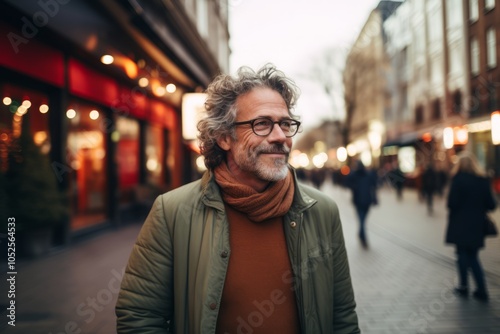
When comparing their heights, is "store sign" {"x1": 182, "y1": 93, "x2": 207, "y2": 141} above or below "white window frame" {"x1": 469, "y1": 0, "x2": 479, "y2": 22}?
below

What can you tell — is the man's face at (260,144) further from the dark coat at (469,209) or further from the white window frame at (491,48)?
the white window frame at (491,48)

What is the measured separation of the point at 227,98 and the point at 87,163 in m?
Answer: 9.13

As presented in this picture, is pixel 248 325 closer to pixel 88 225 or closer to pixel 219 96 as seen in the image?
pixel 219 96

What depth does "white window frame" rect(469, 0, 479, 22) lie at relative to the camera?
21047 millimetres

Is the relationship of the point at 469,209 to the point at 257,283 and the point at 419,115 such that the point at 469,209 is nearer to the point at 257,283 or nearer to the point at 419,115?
the point at 257,283

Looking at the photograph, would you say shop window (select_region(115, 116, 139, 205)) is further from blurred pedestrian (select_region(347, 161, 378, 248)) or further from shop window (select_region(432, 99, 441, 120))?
shop window (select_region(432, 99, 441, 120))

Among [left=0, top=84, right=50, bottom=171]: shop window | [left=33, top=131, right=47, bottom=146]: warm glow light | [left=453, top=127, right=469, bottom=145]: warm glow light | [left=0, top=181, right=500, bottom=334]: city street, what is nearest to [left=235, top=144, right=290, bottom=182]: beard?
→ [left=0, top=181, right=500, bottom=334]: city street

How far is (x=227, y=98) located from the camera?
2.14m

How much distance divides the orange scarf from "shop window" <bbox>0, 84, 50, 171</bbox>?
20.5 ft

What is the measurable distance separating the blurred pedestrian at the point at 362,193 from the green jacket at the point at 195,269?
773 centimetres

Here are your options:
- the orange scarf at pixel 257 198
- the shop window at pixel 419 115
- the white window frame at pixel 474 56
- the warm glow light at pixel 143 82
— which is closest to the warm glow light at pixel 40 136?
the warm glow light at pixel 143 82

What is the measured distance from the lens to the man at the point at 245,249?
1.87 meters

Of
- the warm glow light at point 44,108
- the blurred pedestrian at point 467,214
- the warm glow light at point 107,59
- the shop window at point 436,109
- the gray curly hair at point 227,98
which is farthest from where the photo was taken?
the shop window at point 436,109

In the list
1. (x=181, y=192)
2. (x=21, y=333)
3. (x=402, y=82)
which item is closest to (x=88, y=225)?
(x=21, y=333)
